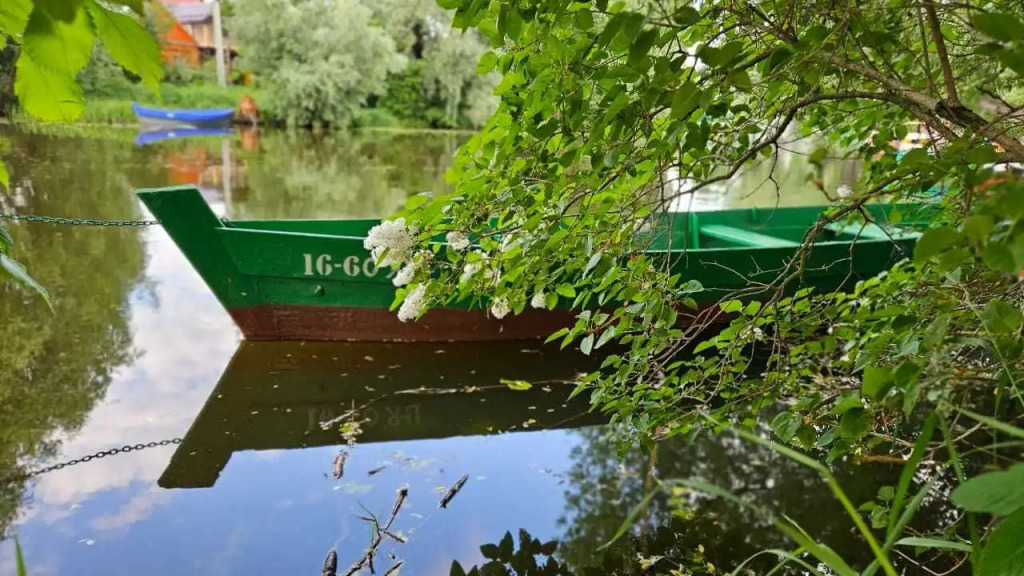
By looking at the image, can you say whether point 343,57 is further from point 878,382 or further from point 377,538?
point 878,382

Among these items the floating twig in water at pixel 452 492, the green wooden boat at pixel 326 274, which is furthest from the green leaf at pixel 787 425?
the green wooden boat at pixel 326 274

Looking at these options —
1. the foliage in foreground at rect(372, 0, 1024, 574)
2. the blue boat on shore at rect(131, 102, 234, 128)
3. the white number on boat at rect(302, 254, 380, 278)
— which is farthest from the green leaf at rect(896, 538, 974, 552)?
Result: the blue boat on shore at rect(131, 102, 234, 128)

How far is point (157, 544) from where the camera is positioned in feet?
9.22

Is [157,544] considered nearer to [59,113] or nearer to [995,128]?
[59,113]

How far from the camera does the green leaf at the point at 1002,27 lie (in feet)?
2.44

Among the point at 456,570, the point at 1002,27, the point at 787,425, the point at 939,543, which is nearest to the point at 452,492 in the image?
the point at 456,570

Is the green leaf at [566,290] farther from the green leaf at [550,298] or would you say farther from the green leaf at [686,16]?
the green leaf at [686,16]

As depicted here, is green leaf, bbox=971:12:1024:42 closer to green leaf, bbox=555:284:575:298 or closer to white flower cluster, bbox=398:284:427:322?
green leaf, bbox=555:284:575:298

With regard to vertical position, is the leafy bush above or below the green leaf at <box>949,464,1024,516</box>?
above

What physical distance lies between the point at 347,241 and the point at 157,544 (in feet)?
7.41

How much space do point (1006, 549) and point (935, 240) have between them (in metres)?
0.37

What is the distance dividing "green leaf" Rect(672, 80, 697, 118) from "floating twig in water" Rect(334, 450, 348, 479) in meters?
2.88

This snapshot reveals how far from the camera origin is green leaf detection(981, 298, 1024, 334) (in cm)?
91

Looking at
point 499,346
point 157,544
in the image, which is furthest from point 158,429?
point 499,346
